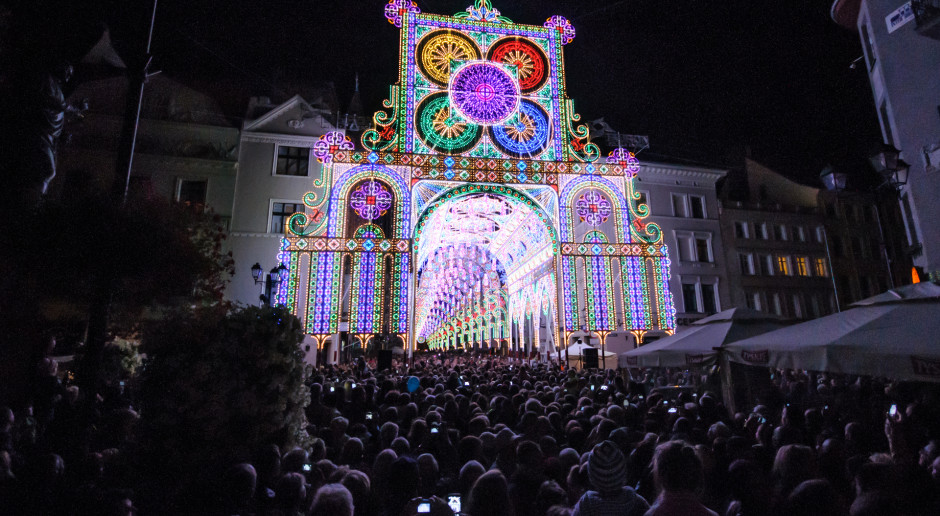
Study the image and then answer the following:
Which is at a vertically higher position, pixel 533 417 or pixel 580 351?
pixel 580 351

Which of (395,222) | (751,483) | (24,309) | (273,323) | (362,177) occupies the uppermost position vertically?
(362,177)

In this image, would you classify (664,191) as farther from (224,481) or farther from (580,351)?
(224,481)

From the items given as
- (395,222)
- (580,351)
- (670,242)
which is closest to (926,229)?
(580,351)

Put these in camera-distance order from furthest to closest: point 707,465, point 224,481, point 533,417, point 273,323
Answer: point 533,417 < point 273,323 < point 707,465 < point 224,481

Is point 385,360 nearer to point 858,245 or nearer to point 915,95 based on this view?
point 915,95

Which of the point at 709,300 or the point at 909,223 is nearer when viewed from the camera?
the point at 909,223

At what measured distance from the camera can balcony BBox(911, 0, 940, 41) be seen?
1451 centimetres

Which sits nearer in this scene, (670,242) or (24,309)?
(24,309)

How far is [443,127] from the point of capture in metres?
24.3

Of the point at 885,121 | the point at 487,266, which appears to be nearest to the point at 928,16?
the point at 885,121

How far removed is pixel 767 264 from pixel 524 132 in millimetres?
21140

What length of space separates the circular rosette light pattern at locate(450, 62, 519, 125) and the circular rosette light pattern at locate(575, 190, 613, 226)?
578 centimetres

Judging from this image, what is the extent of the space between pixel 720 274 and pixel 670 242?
4.04 metres

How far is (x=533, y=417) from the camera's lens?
6.91m
